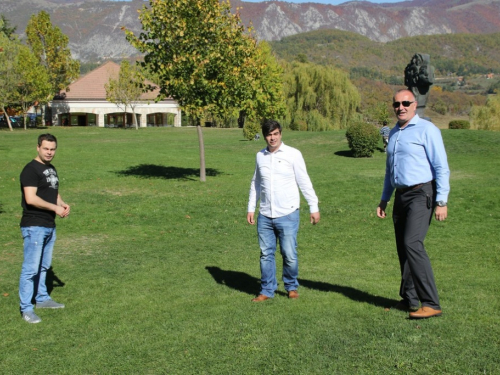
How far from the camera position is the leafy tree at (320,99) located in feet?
170

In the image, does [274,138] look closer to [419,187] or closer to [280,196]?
[280,196]

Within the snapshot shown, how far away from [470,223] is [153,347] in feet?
30.1

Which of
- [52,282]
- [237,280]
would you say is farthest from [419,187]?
[52,282]

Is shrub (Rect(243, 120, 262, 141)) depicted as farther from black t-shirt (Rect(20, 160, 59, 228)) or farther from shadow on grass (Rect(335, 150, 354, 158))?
black t-shirt (Rect(20, 160, 59, 228))

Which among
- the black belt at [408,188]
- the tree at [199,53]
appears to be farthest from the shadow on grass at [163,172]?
the black belt at [408,188]

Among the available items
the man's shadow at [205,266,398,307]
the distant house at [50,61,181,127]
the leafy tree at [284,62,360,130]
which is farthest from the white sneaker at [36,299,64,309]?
the distant house at [50,61,181,127]

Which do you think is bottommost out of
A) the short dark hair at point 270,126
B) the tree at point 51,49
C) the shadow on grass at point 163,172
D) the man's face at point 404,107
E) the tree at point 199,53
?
the shadow on grass at point 163,172

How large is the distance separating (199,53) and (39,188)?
13.3 meters

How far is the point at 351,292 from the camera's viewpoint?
636 cm

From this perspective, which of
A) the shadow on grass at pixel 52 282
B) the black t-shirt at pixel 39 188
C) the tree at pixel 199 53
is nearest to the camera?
the black t-shirt at pixel 39 188

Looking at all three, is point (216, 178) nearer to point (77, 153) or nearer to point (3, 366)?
point (77, 153)

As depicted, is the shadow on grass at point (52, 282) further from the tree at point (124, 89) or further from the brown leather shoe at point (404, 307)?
the tree at point (124, 89)

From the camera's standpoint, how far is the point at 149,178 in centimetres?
1998

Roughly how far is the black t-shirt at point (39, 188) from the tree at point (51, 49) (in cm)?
6114
